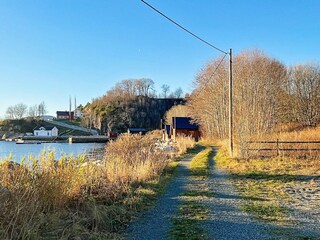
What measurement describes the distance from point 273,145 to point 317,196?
31.5ft

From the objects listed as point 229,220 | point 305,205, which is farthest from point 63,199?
point 305,205

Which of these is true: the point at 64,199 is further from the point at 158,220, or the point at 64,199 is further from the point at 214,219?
the point at 214,219

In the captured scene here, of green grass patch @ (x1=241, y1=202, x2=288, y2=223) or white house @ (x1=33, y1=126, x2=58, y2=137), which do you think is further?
white house @ (x1=33, y1=126, x2=58, y2=137)

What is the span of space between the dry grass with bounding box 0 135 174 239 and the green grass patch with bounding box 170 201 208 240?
1009 mm

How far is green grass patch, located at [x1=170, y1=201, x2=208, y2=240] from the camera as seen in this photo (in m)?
5.42

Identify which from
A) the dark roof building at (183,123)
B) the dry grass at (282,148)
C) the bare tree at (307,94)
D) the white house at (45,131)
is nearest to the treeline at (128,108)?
the white house at (45,131)

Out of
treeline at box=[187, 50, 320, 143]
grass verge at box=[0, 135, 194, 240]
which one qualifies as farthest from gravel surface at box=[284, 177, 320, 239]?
treeline at box=[187, 50, 320, 143]

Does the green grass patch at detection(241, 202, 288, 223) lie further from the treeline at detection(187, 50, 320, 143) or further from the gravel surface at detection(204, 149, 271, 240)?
the treeline at detection(187, 50, 320, 143)

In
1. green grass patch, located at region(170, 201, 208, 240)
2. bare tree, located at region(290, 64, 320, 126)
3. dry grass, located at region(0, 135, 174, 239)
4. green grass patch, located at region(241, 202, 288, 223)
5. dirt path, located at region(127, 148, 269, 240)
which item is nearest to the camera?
dry grass, located at region(0, 135, 174, 239)

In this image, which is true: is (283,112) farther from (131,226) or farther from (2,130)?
(2,130)

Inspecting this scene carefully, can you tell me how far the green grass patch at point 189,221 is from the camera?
5419 mm

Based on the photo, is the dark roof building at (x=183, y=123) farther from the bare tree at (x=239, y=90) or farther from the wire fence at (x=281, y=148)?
the wire fence at (x=281, y=148)

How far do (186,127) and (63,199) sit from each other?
43149 mm

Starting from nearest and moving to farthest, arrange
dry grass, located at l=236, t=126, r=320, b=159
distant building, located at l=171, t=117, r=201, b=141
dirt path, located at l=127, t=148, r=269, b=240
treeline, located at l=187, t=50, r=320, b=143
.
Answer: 1. dirt path, located at l=127, t=148, r=269, b=240
2. dry grass, located at l=236, t=126, r=320, b=159
3. treeline, located at l=187, t=50, r=320, b=143
4. distant building, located at l=171, t=117, r=201, b=141
